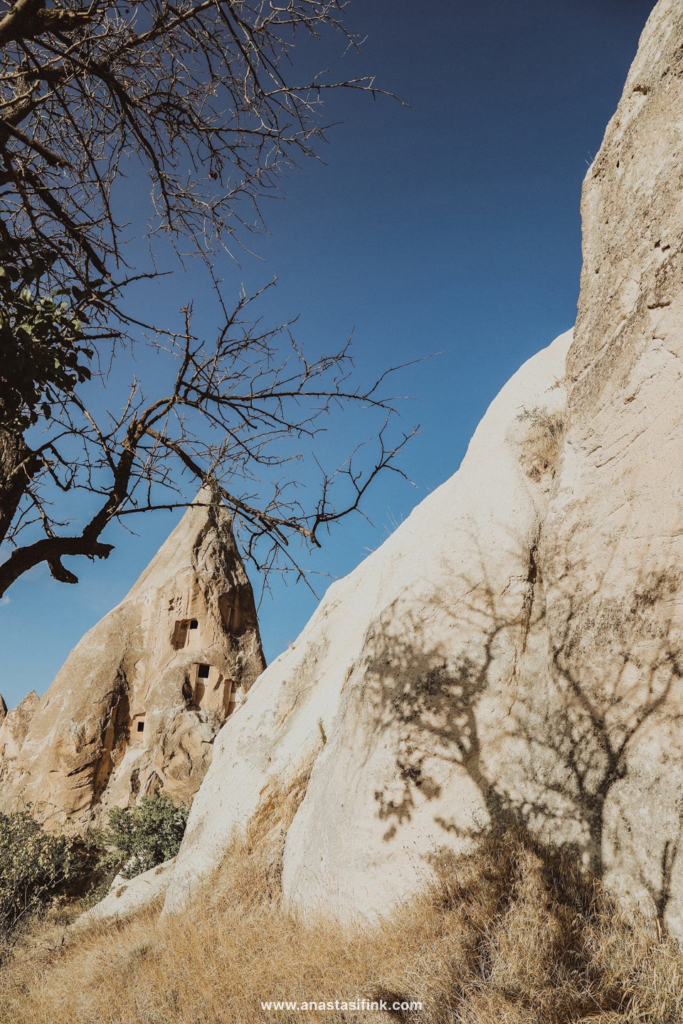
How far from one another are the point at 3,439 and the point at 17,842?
967 centimetres

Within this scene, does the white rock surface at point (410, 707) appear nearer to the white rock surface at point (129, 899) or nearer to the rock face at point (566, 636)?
the rock face at point (566, 636)

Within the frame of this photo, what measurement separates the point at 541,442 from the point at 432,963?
15.5 feet

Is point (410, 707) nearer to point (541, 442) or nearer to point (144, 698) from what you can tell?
point (541, 442)

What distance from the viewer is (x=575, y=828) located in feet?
13.1

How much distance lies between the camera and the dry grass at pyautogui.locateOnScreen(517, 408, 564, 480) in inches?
239

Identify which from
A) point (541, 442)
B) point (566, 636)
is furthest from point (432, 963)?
point (541, 442)

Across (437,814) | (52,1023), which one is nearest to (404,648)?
(437,814)

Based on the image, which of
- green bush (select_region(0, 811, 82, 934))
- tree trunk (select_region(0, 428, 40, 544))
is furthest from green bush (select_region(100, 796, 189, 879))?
tree trunk (select_region(0, 428, 40, 544))

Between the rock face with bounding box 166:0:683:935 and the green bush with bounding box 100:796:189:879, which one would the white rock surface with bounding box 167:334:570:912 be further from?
the green bush with bounding box 100:796:189:879

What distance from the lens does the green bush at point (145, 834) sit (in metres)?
11.6

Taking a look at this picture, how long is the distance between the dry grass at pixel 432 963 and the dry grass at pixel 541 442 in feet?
11.5

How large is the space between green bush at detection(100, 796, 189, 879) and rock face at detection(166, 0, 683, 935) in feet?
20.8

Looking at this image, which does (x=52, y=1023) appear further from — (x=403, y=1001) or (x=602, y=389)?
(x=602, y=389)

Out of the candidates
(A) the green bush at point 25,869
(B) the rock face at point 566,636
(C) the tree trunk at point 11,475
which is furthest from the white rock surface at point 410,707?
(A) the green bush at point 25,869
